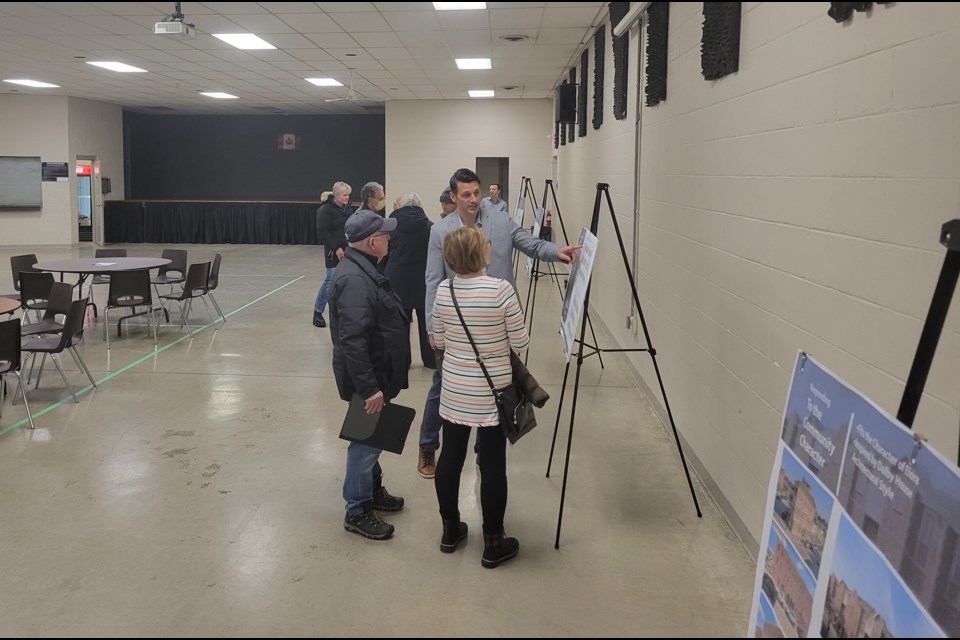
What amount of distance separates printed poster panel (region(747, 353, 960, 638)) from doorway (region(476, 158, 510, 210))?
1560 centimetres

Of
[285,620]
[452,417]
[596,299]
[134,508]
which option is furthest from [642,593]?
[596,299]

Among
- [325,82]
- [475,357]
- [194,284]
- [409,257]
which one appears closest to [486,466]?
[475,357]

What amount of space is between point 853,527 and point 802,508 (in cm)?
22

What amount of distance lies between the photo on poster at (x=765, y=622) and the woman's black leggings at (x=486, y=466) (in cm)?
122

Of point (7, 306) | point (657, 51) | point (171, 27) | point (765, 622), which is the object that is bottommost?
point (765, 622)

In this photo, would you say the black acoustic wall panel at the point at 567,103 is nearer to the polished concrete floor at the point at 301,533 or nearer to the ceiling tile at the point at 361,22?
the ceiling tile at the point at 361,22

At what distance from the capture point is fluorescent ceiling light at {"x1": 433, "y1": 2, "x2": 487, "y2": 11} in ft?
24.5

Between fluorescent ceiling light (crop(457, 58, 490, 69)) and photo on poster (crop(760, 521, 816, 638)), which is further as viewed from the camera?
fluorescent ceiling light (crop(457, 58, 490, 69))

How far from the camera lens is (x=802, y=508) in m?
1.66

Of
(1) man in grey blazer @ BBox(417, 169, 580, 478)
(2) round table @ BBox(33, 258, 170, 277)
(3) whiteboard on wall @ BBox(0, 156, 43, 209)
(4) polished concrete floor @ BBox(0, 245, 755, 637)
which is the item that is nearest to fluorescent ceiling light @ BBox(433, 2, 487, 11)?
(2) round table @ BBox(33, 258, 170, 277)

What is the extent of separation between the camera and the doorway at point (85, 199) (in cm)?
1759

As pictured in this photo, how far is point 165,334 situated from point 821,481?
7.14 m

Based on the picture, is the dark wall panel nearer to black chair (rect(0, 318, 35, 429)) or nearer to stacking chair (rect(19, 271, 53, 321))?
stacking chair (rect(19, 271, 53, 321))

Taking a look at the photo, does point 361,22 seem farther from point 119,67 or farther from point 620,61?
point 119,67
